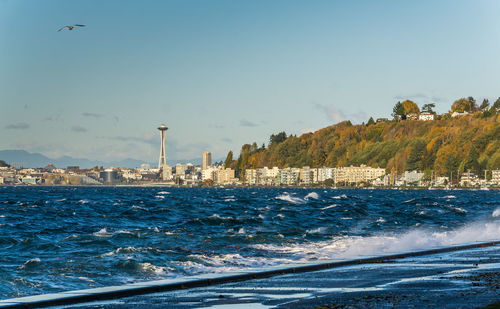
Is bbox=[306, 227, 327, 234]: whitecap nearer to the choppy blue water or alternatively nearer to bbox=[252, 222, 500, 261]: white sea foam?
the choppy blue water

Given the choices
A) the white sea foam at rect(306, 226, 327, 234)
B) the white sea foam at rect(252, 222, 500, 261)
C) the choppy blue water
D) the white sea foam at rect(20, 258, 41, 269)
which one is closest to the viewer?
the choppy blue water

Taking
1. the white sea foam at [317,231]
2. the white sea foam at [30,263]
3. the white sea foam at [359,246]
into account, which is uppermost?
the white sea foam at [30,263]

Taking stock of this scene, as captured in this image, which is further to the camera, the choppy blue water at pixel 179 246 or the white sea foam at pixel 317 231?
the white sea foam at pixel 317 231

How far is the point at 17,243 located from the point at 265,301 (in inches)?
1019

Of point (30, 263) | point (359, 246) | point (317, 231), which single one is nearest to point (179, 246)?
point (359, 246)

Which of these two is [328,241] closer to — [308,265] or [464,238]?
[464,238]

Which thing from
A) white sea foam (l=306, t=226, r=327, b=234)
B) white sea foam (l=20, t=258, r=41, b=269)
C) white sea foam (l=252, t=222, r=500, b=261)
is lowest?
white sea foam (l=306, t=226, r=327, b=234)

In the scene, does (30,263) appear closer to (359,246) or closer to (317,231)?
(359,246)

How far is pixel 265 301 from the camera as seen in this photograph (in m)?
15.2

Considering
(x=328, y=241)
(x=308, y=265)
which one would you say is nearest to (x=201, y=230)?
(x=328, y=241)

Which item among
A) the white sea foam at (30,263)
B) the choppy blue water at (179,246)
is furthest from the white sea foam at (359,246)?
the white sea foam at (30,263)

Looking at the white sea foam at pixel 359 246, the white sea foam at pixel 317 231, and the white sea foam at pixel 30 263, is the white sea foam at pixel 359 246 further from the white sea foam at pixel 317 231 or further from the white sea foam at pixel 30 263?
the white sea foam at pixel 30 263

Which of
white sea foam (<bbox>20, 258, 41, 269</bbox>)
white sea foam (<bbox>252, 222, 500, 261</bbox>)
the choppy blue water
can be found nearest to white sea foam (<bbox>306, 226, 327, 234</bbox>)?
the choppy blue water

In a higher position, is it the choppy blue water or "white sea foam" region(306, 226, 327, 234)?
the choppy blue water
